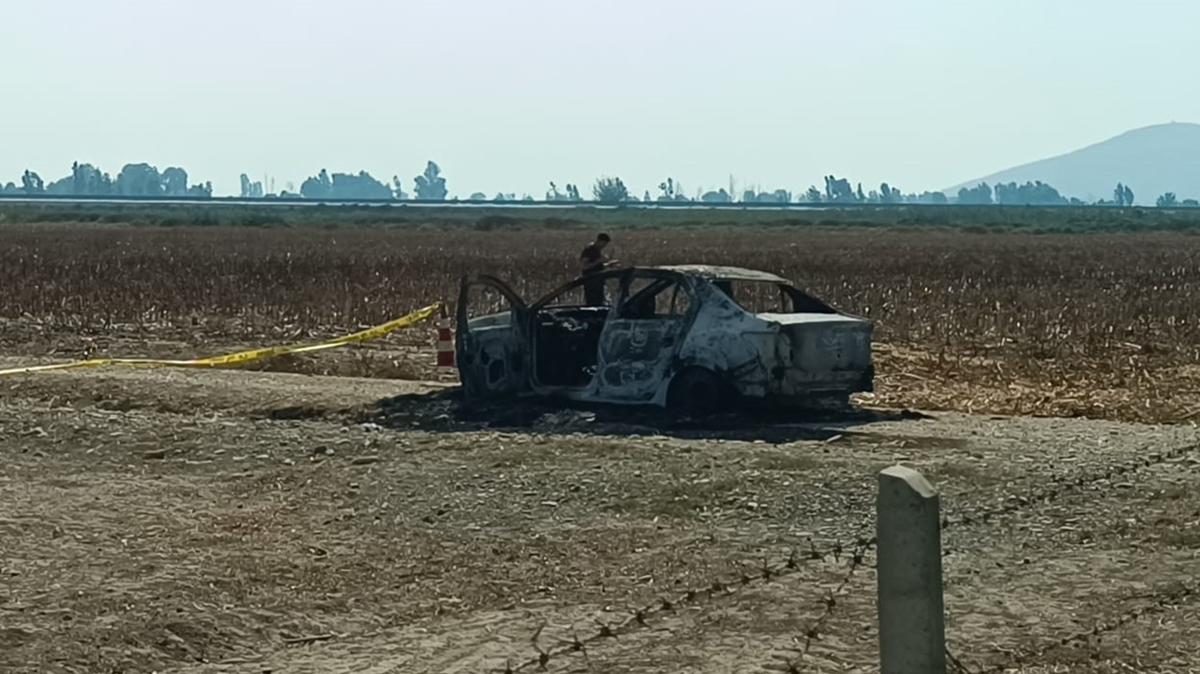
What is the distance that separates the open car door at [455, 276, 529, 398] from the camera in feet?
53.0

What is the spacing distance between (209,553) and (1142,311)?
2030cm

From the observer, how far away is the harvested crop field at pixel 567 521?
788 centimetres

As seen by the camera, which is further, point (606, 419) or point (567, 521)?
point (606, 419)

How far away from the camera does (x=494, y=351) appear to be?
1625cm

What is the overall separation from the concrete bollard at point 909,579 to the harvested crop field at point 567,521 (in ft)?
6.79

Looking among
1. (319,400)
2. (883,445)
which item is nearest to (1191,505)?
(883,445)

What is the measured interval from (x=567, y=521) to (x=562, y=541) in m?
0.53

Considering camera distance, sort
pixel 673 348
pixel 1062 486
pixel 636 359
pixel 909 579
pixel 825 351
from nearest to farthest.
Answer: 1. pixel 909 579
2. pixel 1062 486
3. pixel 825 351
4. pixel 673 348
5. pixel 636 359

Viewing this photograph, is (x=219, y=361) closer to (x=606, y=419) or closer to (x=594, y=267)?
(x=594, y=267)

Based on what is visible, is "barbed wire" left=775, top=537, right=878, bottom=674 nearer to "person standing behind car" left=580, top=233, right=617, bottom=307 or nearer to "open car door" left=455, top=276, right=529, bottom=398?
"open car door" left=455, top=276, right=529, bottom=398

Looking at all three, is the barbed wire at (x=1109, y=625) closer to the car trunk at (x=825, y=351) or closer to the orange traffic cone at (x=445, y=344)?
the car trunk at (x=825, y=351)

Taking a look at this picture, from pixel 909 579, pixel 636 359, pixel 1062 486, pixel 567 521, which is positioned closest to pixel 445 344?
pixel 636 359

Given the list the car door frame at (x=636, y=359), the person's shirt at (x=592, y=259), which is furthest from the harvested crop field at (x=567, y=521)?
the person's shirt at (x=592, y=259)

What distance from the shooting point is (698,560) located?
376 inches
